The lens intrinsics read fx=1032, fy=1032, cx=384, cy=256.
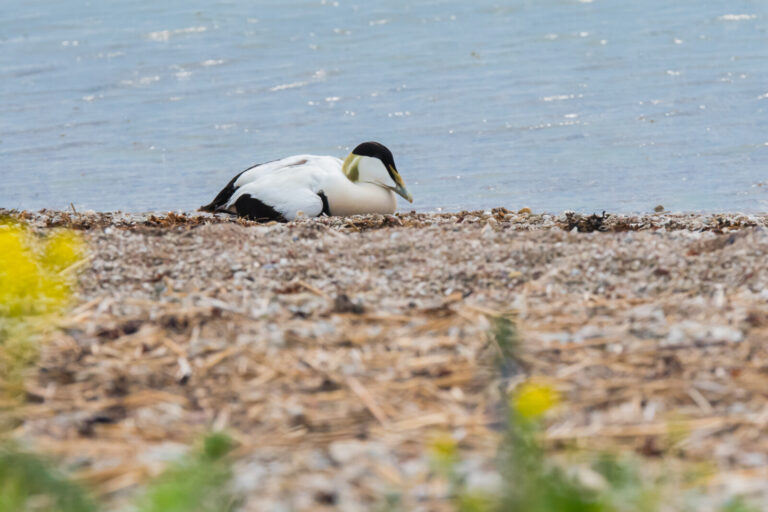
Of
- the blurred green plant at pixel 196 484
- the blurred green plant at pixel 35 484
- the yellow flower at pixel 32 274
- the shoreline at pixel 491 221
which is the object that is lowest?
the shoreline at pixel 491 221

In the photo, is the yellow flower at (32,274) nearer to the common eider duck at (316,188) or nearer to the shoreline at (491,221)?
the shoreline at (491,221)

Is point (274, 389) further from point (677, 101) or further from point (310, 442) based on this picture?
point (677, 101)

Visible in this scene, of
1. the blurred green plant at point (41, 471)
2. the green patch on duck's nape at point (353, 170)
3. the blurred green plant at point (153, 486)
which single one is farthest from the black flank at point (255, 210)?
the blurred green plant at point (153, 486)

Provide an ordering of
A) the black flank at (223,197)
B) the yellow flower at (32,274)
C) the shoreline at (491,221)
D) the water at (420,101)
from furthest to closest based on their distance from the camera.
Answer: the water at (420,101)
the black flank at (223,197)
the shoreline at (491,221)
the yellow flower at (32,274)

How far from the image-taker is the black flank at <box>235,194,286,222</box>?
678 centimetres

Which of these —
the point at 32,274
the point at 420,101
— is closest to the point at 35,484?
the point at 32,274

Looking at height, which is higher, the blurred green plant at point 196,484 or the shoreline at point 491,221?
the blurred green plant at point 196,484

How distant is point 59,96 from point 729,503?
1129 cm

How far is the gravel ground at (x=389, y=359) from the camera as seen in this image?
2238 mm

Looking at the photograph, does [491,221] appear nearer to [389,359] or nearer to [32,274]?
[389,359]

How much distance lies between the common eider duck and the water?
0.69 meters

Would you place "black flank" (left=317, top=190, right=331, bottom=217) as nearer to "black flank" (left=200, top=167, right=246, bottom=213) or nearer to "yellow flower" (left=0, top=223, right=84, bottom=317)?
"black flank" (left=200, top=167, right=246, bottom=213)

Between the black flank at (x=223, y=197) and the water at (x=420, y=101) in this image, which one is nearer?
the black flank at (x=223, y=197)

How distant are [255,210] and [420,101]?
452 centimetres
